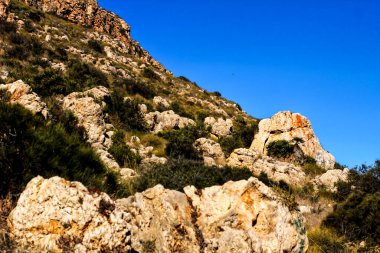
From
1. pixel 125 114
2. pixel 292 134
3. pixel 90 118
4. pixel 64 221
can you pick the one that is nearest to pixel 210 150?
pixel 125 114

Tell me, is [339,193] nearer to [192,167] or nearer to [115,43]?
[192,167]

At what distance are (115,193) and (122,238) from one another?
3091 mm

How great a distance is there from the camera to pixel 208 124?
33344 mm

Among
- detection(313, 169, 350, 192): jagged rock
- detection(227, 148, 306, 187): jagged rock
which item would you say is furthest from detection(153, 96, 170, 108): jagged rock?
detection(313, 169, 350, 192): jagged rock

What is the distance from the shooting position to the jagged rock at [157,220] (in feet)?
17.0

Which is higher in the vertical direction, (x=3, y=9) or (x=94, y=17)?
(x=94, y=17)

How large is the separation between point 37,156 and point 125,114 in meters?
20.7

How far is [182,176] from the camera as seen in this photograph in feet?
43.0

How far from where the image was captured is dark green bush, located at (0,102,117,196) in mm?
6430

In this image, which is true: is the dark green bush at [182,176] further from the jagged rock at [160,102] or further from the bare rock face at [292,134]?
the jagged rock at [160,102]

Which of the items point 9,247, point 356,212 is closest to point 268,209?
point 9,247

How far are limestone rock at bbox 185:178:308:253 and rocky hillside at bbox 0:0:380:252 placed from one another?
3 cm

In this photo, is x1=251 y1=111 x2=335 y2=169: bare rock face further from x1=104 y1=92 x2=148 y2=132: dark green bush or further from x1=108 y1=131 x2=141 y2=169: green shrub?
x1=108 y1=131 x2=141 y2=169: green shrub

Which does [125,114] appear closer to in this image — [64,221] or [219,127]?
[219,127]
